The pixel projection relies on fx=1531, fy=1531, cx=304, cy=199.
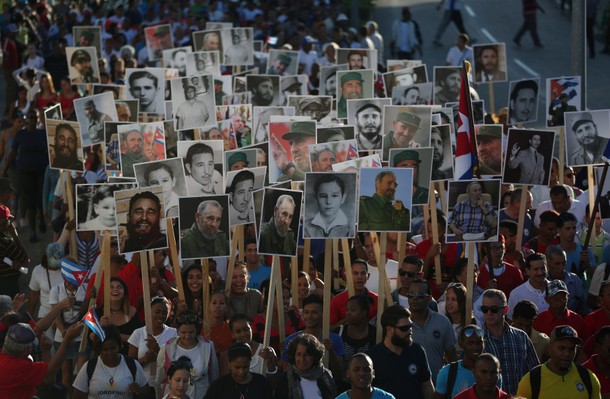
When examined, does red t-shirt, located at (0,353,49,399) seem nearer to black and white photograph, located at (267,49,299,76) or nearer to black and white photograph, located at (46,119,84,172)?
black and white photograph, located at (46,119,84,172)

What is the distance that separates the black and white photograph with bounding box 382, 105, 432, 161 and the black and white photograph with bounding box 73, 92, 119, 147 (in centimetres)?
337

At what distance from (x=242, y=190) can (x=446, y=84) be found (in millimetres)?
7357

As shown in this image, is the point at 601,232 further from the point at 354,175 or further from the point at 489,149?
the point at 354,175

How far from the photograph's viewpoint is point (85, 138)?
17484 millimetres

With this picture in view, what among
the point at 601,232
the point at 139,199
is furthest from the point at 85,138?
the point at 601,232

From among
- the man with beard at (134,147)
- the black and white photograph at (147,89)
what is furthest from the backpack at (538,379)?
the black and white photograph at (147,89)

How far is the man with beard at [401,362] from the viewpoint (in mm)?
10742

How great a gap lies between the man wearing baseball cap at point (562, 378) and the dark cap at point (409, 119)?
5.86 metres

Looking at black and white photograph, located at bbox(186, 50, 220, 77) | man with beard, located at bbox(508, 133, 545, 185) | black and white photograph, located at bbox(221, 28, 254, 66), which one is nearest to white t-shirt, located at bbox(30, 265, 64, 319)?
man with beard, located at bbox(508, 133, 545, 185)

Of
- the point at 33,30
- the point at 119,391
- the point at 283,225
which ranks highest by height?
the point at 33,30

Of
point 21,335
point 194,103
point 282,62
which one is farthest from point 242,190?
point 282,62

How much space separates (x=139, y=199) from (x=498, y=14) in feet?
94.4

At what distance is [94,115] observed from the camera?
17.8 m

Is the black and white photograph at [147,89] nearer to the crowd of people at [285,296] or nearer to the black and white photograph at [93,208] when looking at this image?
the crowd of people at [285,296]
